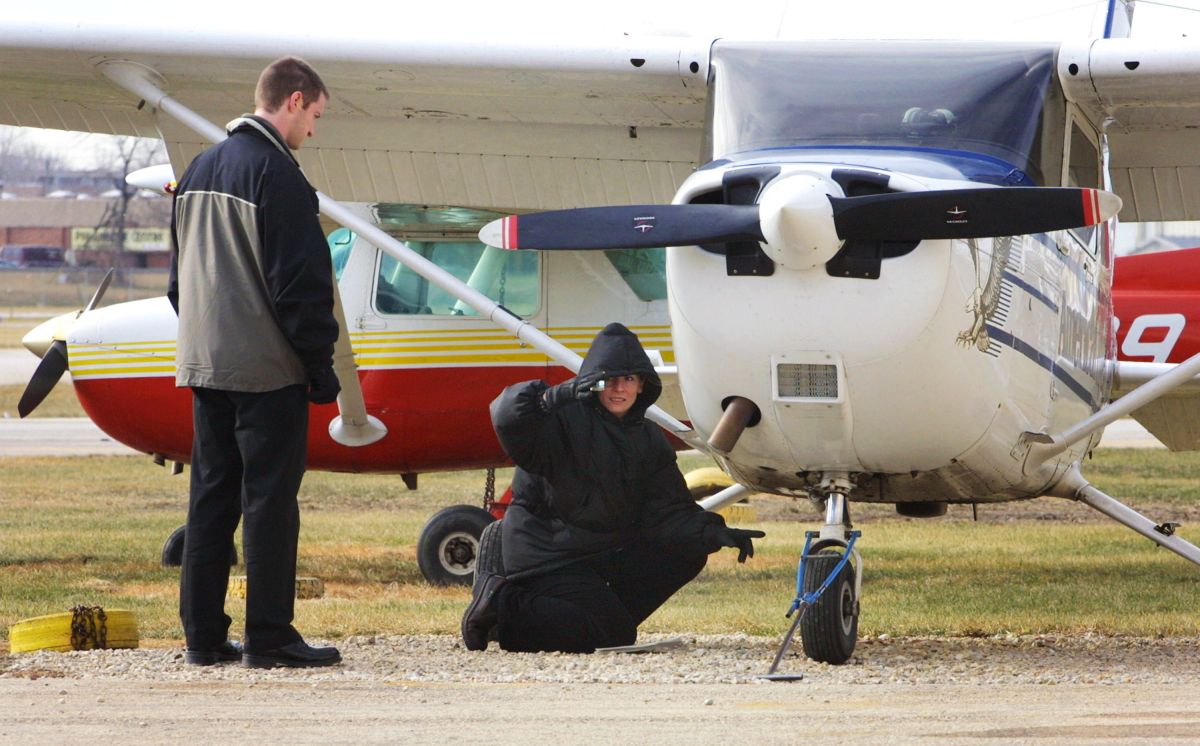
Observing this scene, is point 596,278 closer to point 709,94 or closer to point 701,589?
point 701,589

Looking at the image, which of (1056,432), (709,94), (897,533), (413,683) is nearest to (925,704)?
(413,683)

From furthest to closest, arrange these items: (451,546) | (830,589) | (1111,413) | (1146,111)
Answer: (451,546)
(1146,111)
(1111,413)
(830,589)

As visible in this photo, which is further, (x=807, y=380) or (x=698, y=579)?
(x=698, y=579)

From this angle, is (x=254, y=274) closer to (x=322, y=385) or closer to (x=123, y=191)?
(x=322, y=385)

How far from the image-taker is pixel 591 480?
22.5 feet

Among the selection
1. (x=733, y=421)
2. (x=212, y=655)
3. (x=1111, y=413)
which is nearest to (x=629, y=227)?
(x=733, y=421)

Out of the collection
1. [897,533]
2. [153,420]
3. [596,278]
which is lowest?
[897,533]

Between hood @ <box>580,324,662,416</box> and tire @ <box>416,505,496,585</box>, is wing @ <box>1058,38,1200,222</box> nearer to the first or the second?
hood @ <box>580,324,662,416</box>

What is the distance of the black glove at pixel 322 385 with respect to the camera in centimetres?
608

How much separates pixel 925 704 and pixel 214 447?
2.47m

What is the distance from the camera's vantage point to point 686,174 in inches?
378

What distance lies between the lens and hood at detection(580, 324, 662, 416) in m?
6.94

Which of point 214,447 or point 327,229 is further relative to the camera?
point 327,229

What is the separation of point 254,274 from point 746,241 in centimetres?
162
